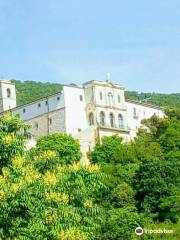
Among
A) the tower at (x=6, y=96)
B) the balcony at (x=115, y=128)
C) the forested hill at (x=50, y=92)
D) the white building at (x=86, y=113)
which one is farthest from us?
the forested hill at (x=50, y=92)

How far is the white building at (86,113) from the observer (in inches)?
2552

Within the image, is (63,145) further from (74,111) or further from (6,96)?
(6,96)

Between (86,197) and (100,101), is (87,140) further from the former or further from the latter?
(86,197)

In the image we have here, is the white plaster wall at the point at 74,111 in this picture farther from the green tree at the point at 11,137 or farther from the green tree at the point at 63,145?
the green tree at the point at 11,137

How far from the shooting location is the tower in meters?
75.6

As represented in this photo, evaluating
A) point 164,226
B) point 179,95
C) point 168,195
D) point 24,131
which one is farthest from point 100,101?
point 24,131

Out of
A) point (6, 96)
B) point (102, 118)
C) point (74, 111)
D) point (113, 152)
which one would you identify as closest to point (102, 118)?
point (102, 118)

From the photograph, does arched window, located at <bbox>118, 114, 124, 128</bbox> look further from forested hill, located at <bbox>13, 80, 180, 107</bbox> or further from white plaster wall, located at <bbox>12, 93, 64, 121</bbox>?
forested hill, located at <bbox>13, 80, 180, 107</bbox>

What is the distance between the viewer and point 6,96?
76125 millimetres

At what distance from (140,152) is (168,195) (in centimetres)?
742

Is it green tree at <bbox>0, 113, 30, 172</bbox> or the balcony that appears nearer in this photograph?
green tree at <bbox>0, 113, 30, 172</bbox>

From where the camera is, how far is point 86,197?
1709cm

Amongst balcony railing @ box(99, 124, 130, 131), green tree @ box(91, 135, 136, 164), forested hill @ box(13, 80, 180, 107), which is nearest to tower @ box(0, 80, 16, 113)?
balcony railing @ box(99, 124, 130, 131)

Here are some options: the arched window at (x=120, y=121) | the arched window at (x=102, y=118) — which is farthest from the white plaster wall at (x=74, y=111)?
the arched window at (x=120, y=121)
